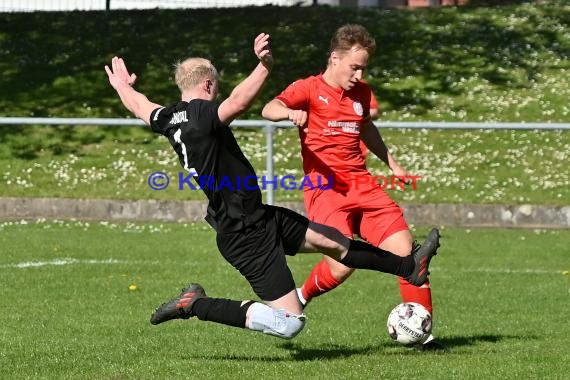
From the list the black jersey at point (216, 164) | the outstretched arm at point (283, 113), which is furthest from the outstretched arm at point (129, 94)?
the outstretched arm at point (283, 113)

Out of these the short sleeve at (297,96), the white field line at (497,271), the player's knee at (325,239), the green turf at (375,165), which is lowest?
the green turf at (375,165)

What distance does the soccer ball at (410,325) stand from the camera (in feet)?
26.2

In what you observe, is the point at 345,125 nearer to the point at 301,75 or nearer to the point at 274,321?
the point at 274,321

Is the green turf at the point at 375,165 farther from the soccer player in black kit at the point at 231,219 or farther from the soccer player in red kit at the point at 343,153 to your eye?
the soccer player in black kit at the point at 231,219

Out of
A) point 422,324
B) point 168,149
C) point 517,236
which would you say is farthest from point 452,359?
point 168,149

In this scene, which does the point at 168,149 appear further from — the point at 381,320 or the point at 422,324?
the point at 422,324

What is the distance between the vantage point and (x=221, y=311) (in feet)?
24.3

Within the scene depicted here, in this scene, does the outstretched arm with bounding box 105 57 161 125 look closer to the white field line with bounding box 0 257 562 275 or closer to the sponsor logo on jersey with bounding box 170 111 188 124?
the sponsor logo on jersey with bounding box 170 111 188 124

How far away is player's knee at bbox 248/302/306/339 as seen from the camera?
724cm

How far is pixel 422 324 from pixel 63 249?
7.40m

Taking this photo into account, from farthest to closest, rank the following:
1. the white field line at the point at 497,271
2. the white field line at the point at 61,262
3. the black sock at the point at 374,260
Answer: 1. the white field line at the point at 497,271
2. the white field line at the point at 61,262
3. the black sock at the point at 374,260

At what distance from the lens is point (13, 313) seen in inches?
387

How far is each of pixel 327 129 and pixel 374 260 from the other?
3.78 ft

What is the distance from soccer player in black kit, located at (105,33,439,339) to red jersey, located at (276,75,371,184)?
955mm
